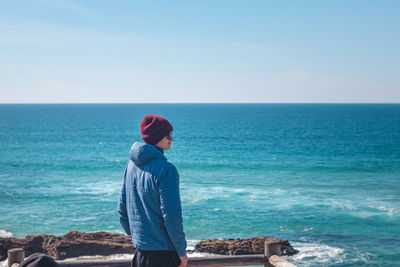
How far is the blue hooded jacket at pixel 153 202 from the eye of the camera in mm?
2826

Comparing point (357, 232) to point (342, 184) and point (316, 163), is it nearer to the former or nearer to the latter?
point (342, 184)

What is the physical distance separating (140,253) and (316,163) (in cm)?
3807

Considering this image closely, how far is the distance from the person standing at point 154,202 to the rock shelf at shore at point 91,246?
1103 centimetres

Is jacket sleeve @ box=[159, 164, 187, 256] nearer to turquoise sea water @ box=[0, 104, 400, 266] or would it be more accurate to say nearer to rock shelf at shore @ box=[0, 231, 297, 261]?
rock shelf at shore @ box=[0, 231, 297, 261]

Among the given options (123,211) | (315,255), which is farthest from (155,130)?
(315,255)

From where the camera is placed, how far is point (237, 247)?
14.0 meters

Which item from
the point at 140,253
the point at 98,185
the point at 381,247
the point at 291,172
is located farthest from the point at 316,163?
the point at 140,253

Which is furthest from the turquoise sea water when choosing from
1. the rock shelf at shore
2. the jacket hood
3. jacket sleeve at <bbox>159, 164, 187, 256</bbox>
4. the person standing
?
the jacket hood

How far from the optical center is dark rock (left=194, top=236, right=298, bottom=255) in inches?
541

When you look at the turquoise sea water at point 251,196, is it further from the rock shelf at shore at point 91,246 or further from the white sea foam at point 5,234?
the rock shelf at shore at point 91,246

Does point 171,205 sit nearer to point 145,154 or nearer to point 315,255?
point 145,154

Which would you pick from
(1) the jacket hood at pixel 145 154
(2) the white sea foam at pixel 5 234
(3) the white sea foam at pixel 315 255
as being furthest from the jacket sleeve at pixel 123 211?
(2) the white sea foam at pixel 5 234

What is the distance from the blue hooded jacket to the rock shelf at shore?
11.1 metres

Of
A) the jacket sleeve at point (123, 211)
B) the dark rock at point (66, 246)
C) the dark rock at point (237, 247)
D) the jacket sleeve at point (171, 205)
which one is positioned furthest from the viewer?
the dark rock at point (237, 247)
